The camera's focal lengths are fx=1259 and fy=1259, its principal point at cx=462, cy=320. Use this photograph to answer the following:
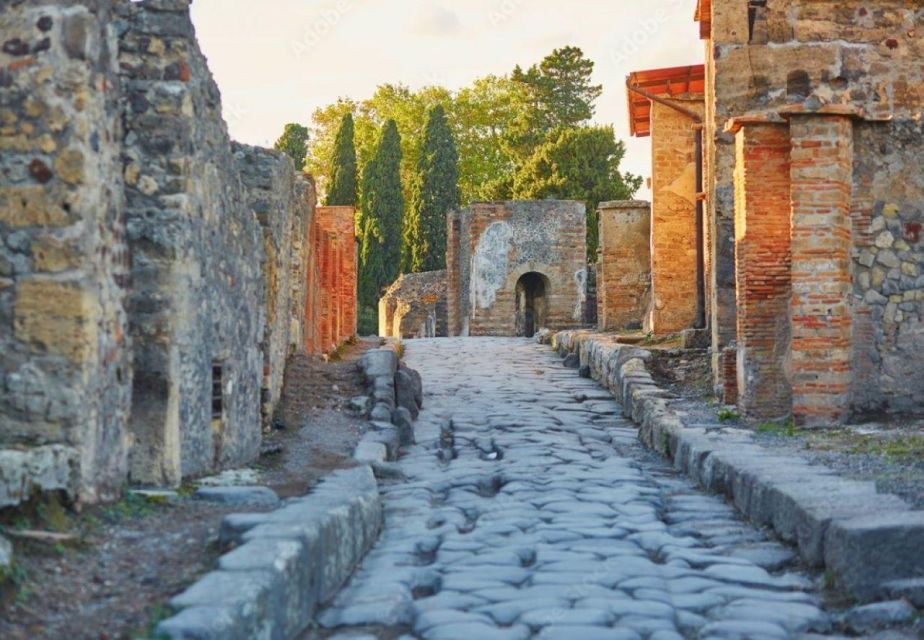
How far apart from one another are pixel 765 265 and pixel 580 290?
20.4 m

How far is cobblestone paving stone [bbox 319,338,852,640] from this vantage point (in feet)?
15.5

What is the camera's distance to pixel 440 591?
5316 millimetres

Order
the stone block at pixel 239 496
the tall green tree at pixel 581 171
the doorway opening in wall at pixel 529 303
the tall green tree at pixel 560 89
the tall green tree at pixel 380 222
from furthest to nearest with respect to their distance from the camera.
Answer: the tall green tree at pixel 560 89 → the tall green tree at pixel 380 222 → the tall green tree at pixel 581 171 → the doorway opening in wall at pixel 529 303 → the stone block at pixel 239 496

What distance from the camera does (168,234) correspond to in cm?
619

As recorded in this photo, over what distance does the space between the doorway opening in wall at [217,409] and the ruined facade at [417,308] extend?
27402mm

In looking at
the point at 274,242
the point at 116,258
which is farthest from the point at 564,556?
the point at 274,242

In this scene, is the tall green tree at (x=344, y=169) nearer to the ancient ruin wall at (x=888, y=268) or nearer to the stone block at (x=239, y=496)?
the ancient ruin wall at (x=888, y=268)

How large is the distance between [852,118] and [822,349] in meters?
1.84

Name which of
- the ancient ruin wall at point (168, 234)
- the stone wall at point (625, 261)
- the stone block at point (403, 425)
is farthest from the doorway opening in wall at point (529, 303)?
the ancient ruin wall at point (168, 234)

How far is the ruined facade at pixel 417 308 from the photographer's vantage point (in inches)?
1384

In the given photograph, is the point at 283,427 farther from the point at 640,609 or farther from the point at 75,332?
the point at 640,609

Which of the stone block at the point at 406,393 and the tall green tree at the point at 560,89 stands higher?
the tall green tree at the point at 560,89

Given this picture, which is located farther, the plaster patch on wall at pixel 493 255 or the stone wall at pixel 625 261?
the plaster patch on wall at pixel 493 255

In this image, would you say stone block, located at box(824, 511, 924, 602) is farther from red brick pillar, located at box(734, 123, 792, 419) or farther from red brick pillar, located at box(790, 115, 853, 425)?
red brick pillar, located at box(734, 123, 792, 419)
